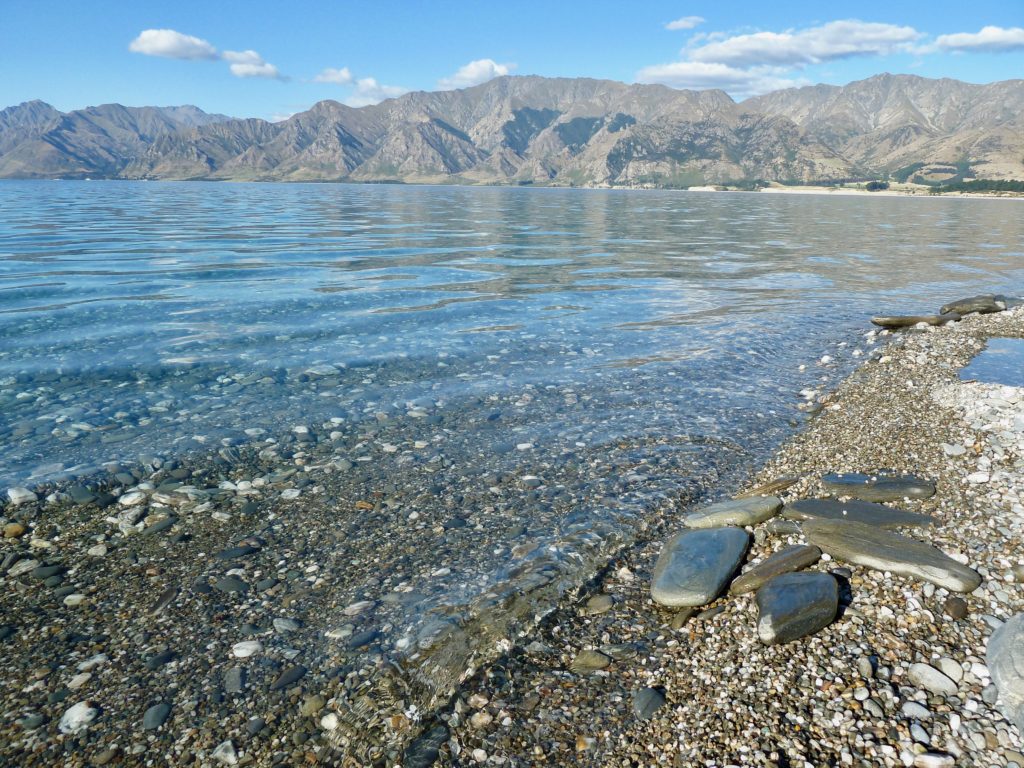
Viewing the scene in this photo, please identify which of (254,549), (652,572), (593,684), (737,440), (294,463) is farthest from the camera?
(737,440)

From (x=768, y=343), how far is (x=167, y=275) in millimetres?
30654

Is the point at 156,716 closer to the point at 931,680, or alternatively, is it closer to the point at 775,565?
the point at 775,565

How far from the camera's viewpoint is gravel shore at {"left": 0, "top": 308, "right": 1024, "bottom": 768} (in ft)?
17.3

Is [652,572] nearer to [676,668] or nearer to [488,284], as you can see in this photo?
[676,668]

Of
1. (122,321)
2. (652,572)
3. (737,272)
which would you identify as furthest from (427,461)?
(737,272)

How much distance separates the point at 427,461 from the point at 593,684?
6223 millimetres

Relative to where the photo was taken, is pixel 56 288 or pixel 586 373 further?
pixel 56 288

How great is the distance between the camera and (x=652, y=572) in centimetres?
804

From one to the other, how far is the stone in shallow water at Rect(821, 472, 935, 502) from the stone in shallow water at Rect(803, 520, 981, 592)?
139 cm

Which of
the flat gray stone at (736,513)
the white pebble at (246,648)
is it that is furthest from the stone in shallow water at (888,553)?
the white pebble at (246,648)

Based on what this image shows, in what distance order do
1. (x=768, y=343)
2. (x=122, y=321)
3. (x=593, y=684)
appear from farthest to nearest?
(x=122, y=321) < (x=768, y=343) < (x=593, y=684)

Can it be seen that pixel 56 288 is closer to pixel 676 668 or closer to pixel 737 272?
pixel 676 668

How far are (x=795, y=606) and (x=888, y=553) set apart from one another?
71.3 inches

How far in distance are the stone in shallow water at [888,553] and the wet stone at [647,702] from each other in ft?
11.0
